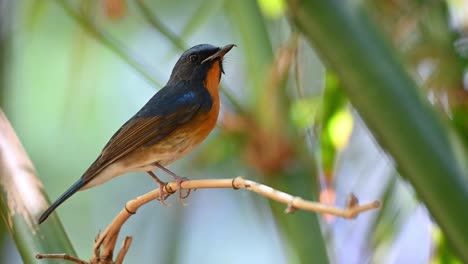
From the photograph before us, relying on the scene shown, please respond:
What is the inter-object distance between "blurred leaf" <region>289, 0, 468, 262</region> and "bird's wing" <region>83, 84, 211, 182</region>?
0.45m

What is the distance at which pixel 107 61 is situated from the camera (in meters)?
4.44

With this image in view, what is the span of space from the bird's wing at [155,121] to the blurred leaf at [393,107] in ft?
1.48

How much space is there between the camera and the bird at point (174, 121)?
1.89 meters

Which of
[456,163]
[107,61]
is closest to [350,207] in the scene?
[456,163]

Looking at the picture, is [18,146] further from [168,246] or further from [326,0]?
[168,246]

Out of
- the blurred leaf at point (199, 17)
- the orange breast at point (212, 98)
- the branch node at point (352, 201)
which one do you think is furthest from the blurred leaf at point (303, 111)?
the branch node at point (352, 201)

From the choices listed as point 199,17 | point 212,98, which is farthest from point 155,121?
point 199,17

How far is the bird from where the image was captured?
189cm

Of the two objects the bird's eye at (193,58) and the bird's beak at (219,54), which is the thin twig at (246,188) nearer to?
the bird's beak at (219,54)

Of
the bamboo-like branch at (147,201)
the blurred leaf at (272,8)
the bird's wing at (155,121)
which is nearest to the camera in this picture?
the bamboo-like branch at (147,201)

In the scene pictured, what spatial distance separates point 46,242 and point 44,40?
313cm

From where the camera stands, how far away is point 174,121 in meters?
2.12

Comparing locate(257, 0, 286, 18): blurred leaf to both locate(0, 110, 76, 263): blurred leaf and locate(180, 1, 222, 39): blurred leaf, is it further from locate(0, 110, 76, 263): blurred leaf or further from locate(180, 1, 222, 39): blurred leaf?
locate(0, 110, 76, 263): blurred leaf

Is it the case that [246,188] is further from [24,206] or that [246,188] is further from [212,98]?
[212,98]
